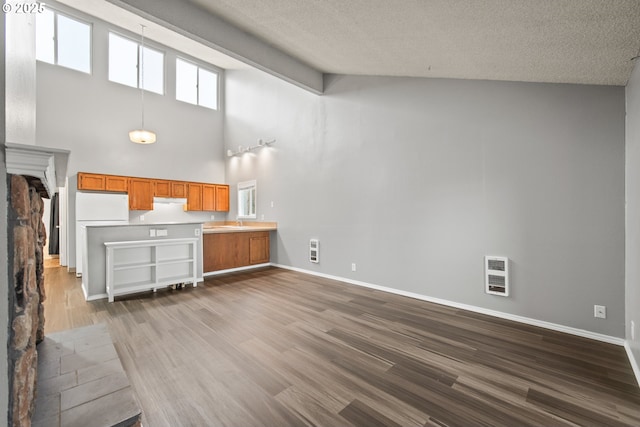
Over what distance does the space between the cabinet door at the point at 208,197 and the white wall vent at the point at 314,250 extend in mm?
3921

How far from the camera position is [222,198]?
785 cm

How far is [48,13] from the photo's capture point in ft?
18.8

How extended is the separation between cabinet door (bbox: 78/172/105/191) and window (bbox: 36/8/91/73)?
241 centimetres

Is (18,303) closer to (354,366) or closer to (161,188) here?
(354,366)

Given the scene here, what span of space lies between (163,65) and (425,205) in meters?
7.75

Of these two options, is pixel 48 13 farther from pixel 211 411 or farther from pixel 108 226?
pixel 211 411

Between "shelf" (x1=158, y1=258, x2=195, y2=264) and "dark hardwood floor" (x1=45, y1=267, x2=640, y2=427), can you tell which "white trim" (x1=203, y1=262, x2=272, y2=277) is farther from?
"dark hardwood floor" (x1=45, y1=267, x2=640, y2=427)

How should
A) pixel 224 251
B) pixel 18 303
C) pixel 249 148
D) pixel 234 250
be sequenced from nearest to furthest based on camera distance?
pixel 18 303 → pixel 224 251 → pixel 234 250 → pixel 249 148

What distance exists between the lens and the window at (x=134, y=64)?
6.50 meters

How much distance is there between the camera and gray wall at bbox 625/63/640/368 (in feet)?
6.44

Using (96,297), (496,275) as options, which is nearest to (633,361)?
(496,275)

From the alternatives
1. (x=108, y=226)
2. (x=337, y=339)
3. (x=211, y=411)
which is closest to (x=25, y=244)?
(x=211, y=411)

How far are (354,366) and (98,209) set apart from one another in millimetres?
6380

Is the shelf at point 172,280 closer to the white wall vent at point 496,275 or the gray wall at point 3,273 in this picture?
the gray wall at point 3,273
